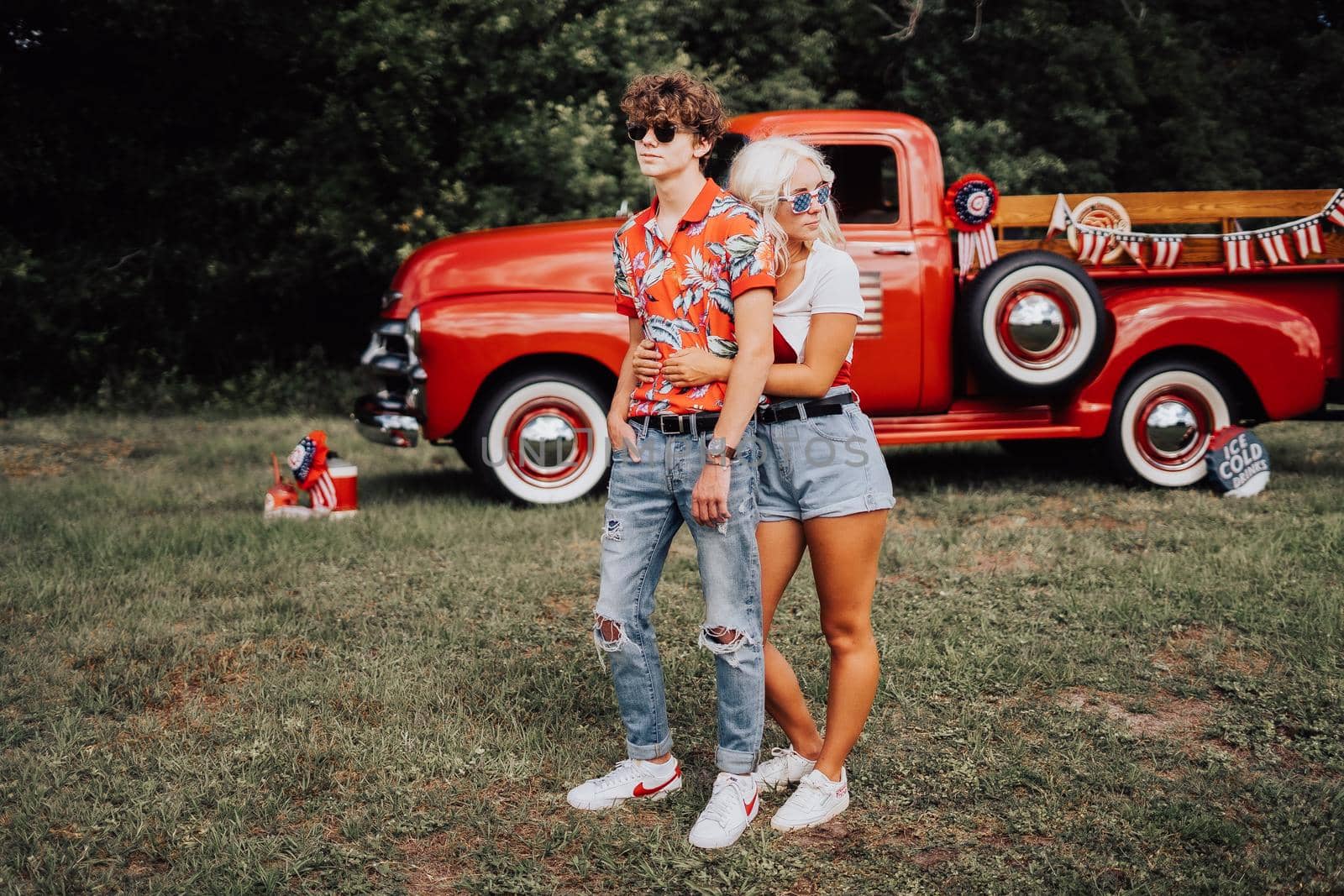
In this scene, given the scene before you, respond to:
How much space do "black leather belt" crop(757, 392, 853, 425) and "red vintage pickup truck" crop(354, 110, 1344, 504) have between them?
362 cm

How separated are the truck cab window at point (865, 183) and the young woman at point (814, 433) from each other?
153 inches

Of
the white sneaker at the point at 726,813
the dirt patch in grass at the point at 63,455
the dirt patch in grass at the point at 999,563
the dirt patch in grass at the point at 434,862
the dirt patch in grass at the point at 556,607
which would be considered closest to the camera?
the dirt patch in grass at the point at 434,862

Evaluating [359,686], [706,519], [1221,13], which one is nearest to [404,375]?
[359,686]

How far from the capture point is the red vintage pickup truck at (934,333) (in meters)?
6.32

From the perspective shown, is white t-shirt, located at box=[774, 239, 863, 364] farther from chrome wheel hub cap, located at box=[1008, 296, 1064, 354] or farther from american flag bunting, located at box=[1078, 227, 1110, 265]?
american flag bunting, located at box=[1078, 227, 1110, 265]

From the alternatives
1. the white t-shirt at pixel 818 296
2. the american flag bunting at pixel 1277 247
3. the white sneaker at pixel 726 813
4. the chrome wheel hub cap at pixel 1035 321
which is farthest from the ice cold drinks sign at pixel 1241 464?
the white sneaker at pixel 726 813

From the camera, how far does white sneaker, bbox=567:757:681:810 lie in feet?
9.96

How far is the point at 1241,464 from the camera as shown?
6.43m

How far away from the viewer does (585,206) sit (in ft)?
39.4

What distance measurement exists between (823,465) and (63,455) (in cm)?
786

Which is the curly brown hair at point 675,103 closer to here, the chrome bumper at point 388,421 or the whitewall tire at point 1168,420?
the chrome bumper at point 388,421

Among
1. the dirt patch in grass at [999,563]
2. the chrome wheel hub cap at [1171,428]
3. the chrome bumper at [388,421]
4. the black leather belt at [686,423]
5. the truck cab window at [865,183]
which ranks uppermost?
the truck cab window at [865,183]

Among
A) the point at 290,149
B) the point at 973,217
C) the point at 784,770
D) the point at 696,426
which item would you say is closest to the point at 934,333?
the point at 973,217

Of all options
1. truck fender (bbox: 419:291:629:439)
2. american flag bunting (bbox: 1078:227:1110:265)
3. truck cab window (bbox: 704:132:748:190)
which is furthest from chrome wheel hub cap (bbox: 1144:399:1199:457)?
truck fender (bbox: 419:291:629:439)
